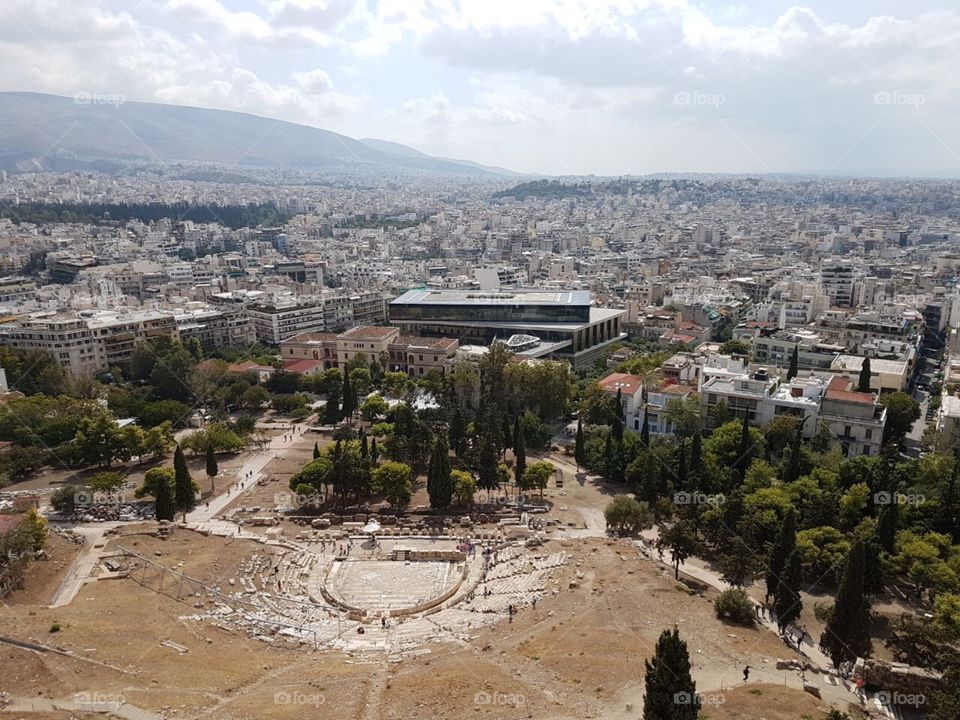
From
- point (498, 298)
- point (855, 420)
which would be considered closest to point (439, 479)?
point (855, 420)

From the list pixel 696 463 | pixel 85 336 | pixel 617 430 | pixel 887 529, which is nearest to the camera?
pixel 887 529

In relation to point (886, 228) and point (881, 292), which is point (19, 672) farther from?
point (886, 228)

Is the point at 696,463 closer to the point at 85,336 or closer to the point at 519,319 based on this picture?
the point at 519,319

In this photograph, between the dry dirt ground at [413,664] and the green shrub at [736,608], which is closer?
the dry dirt ground at [413,664]

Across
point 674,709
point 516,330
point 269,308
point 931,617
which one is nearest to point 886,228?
point 516,330

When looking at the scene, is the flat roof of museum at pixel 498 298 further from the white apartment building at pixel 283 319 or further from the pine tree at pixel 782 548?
the pine tree at pixel 782 548

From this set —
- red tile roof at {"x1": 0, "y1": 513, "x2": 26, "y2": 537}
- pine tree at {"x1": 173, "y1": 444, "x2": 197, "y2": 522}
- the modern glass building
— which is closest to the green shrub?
pine tree at {"x1": 173, "y1": 444, "x2": 197, "y2": 522}

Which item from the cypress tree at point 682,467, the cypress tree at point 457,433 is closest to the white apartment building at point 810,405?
the cypress tree at point 682,467
